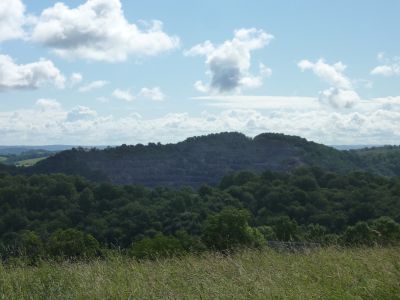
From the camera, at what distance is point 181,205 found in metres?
66.9

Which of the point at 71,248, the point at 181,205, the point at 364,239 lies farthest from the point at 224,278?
the point at 181,205

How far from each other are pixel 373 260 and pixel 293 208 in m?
61.0

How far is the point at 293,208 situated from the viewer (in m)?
66.1

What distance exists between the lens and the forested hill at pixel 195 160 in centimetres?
13275

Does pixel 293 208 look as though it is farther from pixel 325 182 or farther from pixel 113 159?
pixel 113 159

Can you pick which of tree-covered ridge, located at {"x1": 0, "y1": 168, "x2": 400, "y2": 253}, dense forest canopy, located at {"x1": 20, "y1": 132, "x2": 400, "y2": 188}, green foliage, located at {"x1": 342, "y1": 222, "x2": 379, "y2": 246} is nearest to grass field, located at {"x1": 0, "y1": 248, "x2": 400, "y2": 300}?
green foliage, located at {"x1": 342, "y1": 222, "x2": 379, "y2": 246}

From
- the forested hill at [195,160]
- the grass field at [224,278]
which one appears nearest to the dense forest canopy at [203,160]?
the forested hill at [195,160]

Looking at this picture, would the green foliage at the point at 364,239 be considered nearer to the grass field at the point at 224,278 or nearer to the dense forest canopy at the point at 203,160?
the grass field at the point at 224,278

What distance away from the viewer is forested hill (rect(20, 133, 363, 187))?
132750 millimetres

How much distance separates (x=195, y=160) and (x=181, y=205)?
278ft

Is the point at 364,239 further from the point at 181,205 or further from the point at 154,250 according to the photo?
the point at 181,205

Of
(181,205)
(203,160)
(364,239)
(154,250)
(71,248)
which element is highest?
(364,239)

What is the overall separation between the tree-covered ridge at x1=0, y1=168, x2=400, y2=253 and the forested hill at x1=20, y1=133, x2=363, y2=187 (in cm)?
4502

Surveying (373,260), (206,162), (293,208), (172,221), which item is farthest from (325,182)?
(373,260)
